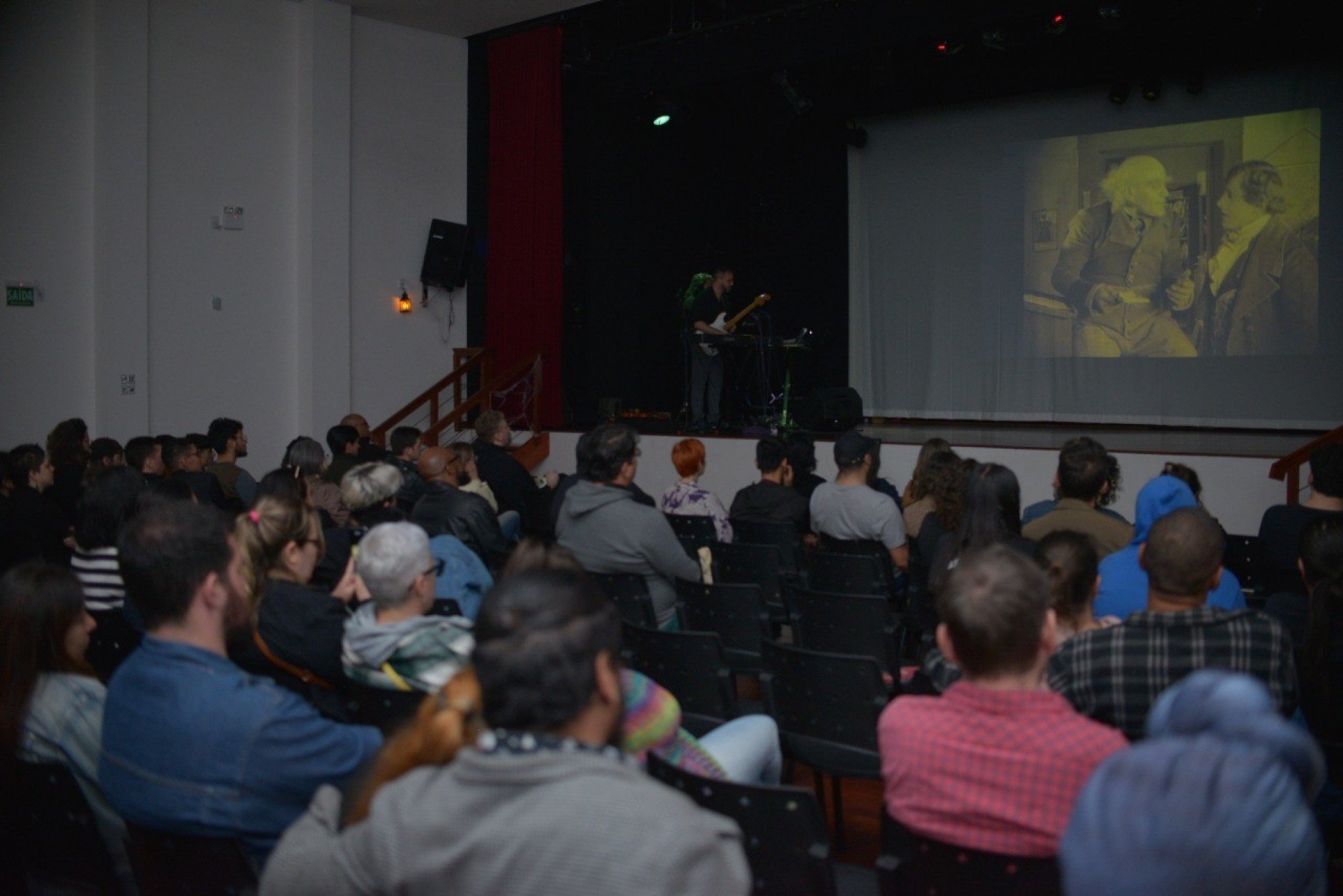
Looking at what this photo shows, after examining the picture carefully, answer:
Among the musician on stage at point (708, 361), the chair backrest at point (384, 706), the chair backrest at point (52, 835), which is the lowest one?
the chair backrest at point (52, 835)

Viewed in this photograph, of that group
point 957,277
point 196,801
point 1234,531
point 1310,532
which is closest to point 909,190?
point 957,277

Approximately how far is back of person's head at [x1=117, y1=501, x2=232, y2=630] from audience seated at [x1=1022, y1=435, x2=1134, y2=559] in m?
2.64

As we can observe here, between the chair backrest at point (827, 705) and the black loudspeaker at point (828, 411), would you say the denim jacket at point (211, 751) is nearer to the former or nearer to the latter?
the chair backrest at point (827, 705)

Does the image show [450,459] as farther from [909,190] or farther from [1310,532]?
[909,190]

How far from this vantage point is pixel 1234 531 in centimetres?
741

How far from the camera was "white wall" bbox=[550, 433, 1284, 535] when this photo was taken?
7258 millimetres

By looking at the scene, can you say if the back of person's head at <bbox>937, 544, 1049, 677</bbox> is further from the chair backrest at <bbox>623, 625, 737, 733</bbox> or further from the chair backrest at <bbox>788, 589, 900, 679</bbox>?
the chair backrest at <bbox>788, 589, 900, 679</bbox>

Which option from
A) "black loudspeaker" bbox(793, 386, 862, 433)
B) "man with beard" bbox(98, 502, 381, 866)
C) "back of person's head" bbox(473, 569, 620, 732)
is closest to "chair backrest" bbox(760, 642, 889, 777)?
"man with beard" bbox(98, 502, 381, 866)

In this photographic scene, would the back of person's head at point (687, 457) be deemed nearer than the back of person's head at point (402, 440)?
Yes

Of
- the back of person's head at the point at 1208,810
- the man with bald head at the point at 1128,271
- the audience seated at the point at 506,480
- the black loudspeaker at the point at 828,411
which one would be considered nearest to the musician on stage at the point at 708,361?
the black loudspeaker at the point at 828,411

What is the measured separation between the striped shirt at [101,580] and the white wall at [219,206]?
18.7ft

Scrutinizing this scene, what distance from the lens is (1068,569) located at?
8.29ft

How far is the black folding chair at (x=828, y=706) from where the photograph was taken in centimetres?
292

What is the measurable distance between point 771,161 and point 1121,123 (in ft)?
12.4
